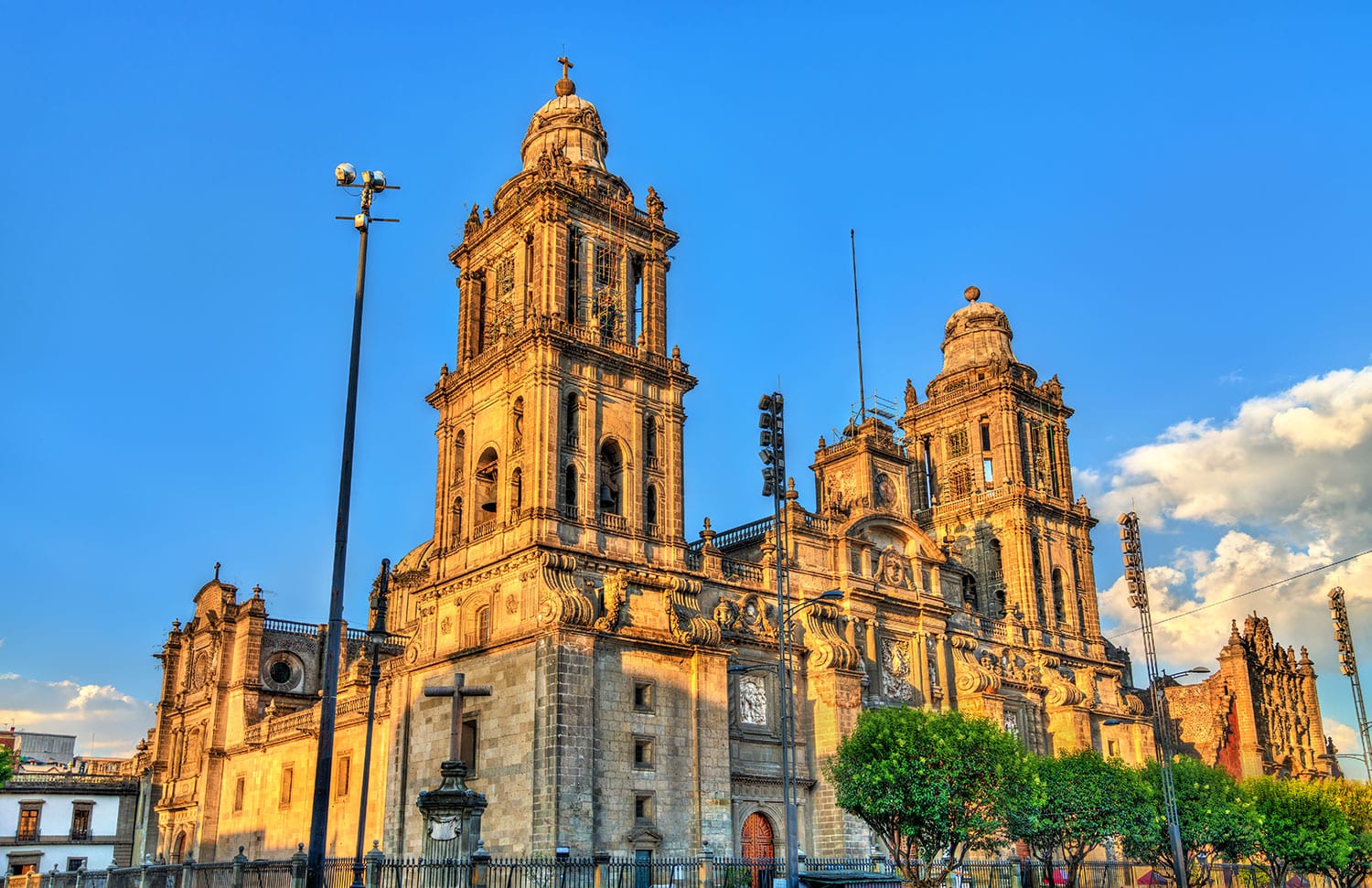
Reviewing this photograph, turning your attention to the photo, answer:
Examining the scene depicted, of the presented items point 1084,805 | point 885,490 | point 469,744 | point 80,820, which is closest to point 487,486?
point 469,744

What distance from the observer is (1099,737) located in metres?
63.3

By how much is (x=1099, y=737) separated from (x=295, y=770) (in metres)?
40.0

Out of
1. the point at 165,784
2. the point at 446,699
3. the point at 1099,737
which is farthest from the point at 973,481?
the point at 165,784

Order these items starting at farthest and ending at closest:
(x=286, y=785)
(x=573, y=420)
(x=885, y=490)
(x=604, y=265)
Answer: (x=885, y=490) → (x=286, y=785) → (x=604, y=265) → (x=573, y=420)

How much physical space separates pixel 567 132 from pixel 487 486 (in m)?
16.3

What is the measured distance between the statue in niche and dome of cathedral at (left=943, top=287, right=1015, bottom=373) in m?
30.4

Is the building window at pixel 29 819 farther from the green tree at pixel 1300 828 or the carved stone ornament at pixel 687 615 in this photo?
the green tree at pixel 1300 828

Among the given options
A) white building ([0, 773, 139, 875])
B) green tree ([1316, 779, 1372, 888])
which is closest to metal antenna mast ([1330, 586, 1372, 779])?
green tree ([1316, 779, 1372, 888])

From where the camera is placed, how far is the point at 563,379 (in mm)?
45406

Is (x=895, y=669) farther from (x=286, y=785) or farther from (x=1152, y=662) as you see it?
(x=286, y=785)

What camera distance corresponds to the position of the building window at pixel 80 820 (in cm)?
7000

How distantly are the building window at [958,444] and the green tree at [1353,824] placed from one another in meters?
24.5

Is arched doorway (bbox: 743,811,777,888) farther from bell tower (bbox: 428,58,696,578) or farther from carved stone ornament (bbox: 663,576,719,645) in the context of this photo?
bell tower (bbox: 428,58,696,578)

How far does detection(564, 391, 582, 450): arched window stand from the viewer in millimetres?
45281
